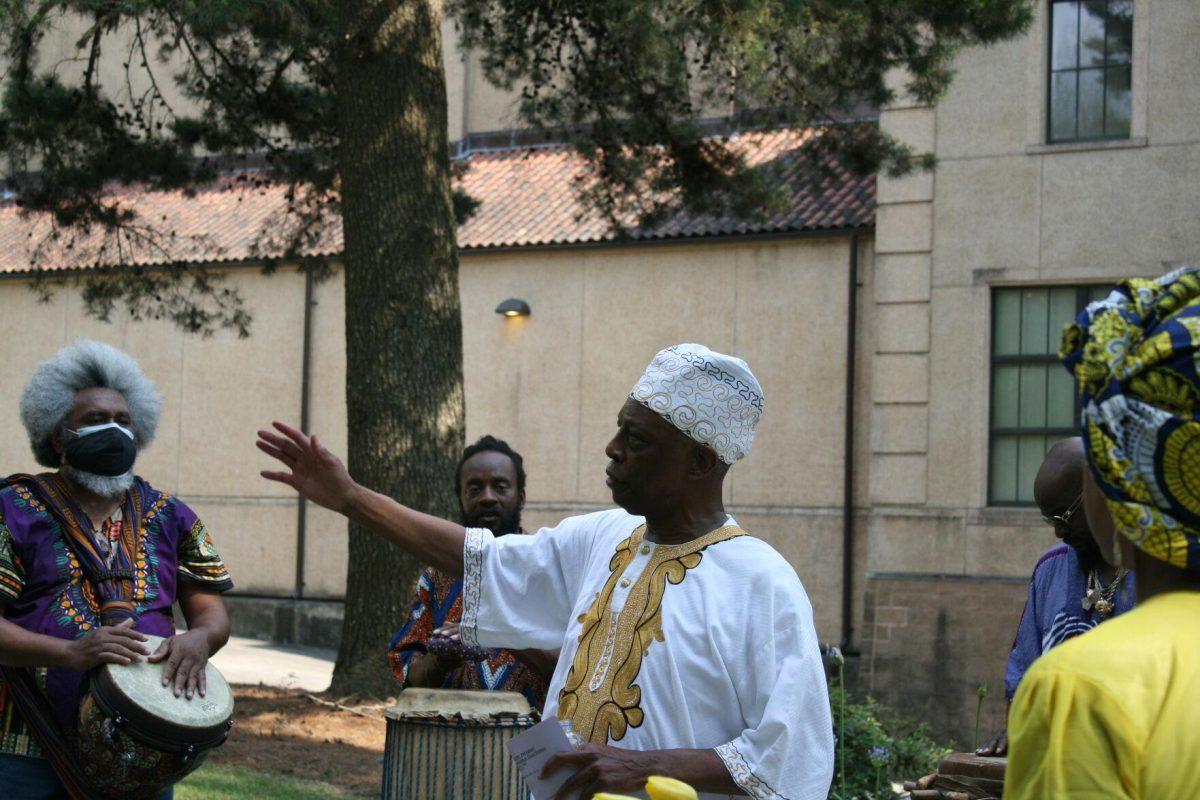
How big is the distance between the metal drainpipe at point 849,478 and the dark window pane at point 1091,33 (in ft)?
11.4

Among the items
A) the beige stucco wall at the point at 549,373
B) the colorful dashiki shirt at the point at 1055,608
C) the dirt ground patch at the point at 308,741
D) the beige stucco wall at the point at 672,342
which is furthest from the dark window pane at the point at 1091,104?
the colorful dashiki shirt at the point at 1055,608

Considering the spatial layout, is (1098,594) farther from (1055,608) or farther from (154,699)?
(154,699)

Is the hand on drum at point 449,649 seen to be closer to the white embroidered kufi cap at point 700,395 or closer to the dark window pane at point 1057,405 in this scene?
the white embroidered kufi cap at point 700,395

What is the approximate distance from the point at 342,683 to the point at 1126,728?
34.7 ft

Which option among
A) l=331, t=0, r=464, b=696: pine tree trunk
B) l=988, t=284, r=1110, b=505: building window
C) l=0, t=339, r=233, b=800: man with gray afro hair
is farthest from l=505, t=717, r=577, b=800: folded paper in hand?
l=988, t=284, r=1110, b=505: building window

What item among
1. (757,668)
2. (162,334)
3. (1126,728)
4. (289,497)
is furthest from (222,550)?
(1126,728)

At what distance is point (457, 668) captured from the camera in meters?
5.48

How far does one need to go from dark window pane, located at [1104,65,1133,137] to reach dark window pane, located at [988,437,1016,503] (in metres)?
3.73

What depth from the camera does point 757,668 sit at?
343 centimetres

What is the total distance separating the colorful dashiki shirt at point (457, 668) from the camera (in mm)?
5500

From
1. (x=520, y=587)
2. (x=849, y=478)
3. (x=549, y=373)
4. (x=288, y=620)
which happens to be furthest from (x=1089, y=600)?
(x=288, y=620)

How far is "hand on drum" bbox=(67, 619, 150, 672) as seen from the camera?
4.38 m

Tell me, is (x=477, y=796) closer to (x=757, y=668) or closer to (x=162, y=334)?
(x=757, y=668)

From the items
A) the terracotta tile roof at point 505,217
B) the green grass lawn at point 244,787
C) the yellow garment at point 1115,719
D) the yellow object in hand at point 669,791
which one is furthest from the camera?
the terracotta tile roof at point 505,217
